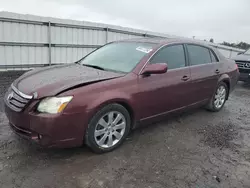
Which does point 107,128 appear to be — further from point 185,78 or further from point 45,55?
point 45,55

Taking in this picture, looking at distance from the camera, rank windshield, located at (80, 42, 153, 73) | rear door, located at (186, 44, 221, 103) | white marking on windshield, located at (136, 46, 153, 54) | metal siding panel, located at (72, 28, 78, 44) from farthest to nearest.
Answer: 1. metal siding panel, located at (72, 28, 78, 44)
2. rear door, located at (186, 44, 221, 103)
3. white marking on windshield, located at (136, 46, 153, 54)
4. windshield, located at (80, 42, 153, 73)

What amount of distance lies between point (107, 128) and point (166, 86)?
123 cm

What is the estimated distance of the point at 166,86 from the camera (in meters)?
3.75

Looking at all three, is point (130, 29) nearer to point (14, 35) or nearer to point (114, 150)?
point (14, 35)

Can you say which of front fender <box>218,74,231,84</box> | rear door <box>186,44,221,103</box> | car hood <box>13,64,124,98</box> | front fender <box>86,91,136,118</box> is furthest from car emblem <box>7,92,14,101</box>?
front fender <box>218,74,231,84</box>

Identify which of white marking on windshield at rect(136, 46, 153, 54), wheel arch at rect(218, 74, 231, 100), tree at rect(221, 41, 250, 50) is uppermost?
tree at rect(221, 41, 250, 50)

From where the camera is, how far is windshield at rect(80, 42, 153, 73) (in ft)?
11.9

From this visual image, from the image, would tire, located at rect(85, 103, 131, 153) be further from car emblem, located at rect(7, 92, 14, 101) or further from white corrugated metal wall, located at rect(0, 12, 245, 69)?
white corrugated metal wall, located at rect(0, 12, 245, 69)

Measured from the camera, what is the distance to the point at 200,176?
2.83m

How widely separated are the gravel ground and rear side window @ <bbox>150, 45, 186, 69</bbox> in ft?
3.85

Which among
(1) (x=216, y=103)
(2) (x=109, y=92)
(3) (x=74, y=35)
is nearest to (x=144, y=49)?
(2) (x=109, y=92)

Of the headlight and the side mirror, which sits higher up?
the side mirror

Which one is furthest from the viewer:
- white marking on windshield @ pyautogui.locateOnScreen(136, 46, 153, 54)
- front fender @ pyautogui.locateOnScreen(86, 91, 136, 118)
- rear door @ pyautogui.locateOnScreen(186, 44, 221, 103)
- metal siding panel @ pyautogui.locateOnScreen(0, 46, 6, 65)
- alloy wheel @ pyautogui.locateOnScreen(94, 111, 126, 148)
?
metal siding panel @ pyautogui.locateOnScreen(0, 46, 6, 65)

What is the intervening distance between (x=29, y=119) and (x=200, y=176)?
2.15 metres
